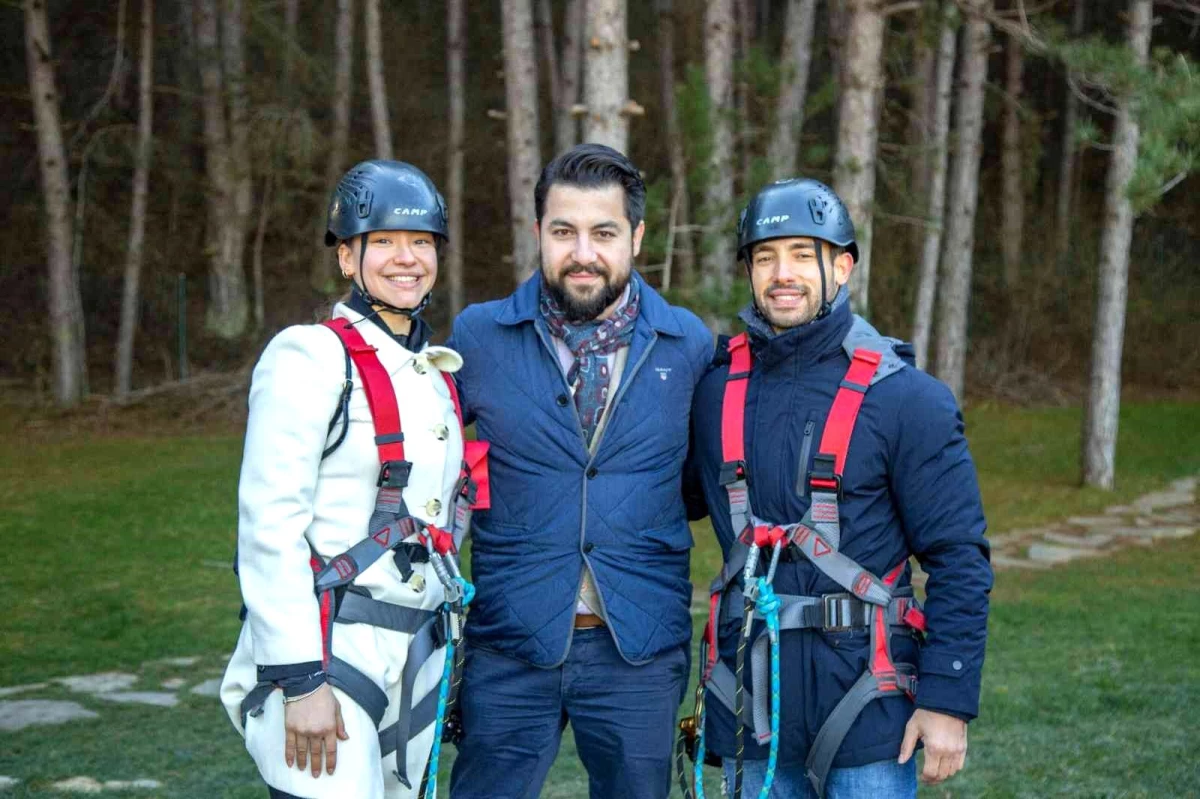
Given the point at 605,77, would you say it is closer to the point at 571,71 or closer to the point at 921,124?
the point at 921,124

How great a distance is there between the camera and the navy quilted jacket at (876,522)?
3.52m

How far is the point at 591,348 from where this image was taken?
4.14 m

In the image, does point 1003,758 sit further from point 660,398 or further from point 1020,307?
point 1020,307

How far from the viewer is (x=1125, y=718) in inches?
285

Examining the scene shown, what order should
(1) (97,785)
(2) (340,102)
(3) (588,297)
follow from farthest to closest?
1. (2) (340,102)
2. (1) (97,785)
3. (3) (588,297)

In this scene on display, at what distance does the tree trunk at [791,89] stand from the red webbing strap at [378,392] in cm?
1285

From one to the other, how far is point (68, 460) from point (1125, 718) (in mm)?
12143

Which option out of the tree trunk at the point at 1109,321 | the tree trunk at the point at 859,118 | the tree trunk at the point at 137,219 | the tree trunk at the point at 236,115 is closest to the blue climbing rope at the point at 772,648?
the tree trunk at the point at 859,118

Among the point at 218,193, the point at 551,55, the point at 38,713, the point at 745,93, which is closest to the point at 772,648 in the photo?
the point at 38,713

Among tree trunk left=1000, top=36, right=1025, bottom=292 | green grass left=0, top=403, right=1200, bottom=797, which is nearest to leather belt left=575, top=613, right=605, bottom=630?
green grass left=0, top=403, right=1200, bottom=797

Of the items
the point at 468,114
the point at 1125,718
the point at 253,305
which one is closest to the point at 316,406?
the point at 1125,718

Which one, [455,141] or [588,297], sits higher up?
A: [455,141]

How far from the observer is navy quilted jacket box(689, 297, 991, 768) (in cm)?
352

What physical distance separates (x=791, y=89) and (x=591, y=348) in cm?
1493
